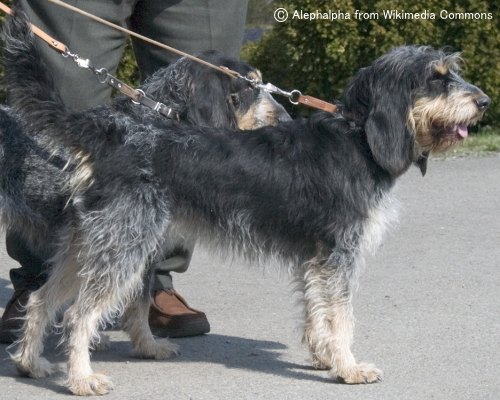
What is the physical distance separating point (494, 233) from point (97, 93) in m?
3.32

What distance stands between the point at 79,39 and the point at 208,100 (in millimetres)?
721

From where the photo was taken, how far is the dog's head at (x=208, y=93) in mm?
5367

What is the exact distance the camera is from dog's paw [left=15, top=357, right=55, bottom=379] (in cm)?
500

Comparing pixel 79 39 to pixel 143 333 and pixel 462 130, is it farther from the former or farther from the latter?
pixel 462 130

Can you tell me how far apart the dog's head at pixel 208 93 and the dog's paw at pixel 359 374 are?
132 centimetres

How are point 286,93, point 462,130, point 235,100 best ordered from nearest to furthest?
point 462,130
point 286,93
point 235,100

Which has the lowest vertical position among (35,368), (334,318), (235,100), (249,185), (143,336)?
(35,368)

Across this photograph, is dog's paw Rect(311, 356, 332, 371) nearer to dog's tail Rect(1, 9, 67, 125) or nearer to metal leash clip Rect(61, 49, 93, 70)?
dog's tail Rect(1, 9, 67, 125)

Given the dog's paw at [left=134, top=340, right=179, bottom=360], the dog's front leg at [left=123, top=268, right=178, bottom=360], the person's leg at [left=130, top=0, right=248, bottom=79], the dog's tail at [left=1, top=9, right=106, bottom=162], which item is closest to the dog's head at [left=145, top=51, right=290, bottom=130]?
the person's leg at [left=130, top=0, right=248, bottom=79]

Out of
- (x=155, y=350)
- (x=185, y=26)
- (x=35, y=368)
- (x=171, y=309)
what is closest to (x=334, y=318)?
(x=155, y=350)

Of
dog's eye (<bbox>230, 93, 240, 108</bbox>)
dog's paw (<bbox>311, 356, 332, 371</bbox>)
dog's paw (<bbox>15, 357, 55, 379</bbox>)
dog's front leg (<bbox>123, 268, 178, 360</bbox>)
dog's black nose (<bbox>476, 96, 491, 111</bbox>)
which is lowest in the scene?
dog's paw (<bbox>15, 357, 55, 379</bbox>)

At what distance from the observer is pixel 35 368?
5008mm

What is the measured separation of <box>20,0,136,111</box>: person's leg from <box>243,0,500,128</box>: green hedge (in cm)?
552

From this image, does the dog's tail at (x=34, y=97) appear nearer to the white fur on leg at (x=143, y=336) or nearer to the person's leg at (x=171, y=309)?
the white fur on leg at (x=143, y=336)
